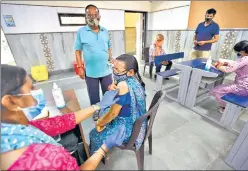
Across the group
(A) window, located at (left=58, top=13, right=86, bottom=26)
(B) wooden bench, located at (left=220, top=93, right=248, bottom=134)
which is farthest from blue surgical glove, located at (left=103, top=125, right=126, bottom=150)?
(A) window, located at (left=58, top=13, right=86, bottom=26)

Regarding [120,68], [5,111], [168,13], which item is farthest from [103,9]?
[5,111]

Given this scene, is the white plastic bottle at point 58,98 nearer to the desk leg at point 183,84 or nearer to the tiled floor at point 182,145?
the tiled floor at point 182,145

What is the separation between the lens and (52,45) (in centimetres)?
402

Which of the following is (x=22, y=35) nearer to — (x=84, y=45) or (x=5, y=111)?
(x=84, y=45)

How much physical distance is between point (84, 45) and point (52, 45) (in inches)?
117

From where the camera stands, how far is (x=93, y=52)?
5.63 ft

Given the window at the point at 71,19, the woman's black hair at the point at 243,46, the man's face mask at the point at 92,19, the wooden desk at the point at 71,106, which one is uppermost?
the window at the point at 71,19

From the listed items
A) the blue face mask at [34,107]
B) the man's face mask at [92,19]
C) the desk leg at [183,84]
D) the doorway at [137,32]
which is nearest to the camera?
the blue face mask at [34,107]

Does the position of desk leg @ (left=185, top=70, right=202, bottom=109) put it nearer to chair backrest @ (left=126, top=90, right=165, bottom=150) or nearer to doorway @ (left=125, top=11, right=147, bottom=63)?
chair backrest @ (left=126, top=90, right=165, bottom=150)

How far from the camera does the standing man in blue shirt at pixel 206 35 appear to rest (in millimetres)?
2740

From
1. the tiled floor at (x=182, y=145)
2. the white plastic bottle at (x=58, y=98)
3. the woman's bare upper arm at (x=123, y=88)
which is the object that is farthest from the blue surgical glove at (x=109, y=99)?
the tiled floor at (x=182, y=145)

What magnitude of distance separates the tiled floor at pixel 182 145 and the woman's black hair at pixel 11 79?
0.85 meters

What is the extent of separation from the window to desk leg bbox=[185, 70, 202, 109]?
387cm

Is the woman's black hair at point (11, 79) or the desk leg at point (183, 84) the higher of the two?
the woman's black hair at point (11, 79)
